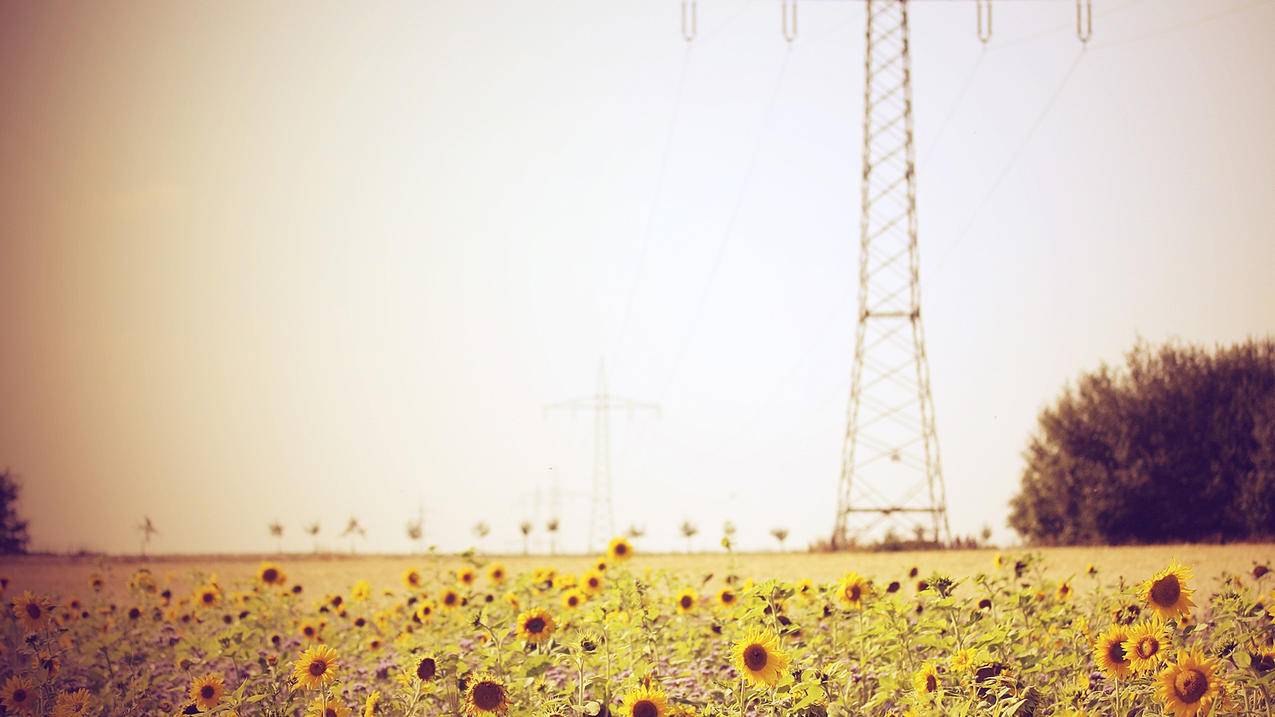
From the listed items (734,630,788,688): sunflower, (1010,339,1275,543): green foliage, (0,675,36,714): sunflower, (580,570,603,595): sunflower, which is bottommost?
(0,675,36,714): sunflower

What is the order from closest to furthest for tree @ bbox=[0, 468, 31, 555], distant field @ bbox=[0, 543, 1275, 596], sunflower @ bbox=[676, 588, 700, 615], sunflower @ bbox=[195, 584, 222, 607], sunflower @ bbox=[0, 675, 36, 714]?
1. sunflower @ bbox=[0, 675, 36, 714]
2. sunflower @ bbox=[676, 588, 700, 615]
3. sunflower @ bbox=[195, 584, 222, 607]
4. distant field @ bbox=[0, 543, 1275, 596]
5. tree @ bbox=[0, 468, 31, 555]

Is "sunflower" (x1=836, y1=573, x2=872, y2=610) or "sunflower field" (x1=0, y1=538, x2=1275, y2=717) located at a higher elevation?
"sunflower" (x1=836, y1=573, x2=872, y2=610)

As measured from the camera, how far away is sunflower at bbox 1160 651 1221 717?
3922mm

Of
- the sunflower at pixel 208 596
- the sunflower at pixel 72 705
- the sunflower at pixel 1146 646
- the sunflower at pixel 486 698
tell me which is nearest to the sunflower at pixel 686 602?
the sunflower at pixel 486 698

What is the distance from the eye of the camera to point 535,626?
5.48 metres

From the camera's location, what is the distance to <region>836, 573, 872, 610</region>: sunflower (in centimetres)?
590

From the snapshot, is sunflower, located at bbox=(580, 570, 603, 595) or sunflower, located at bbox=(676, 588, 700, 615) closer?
sunflower, located at bbox=(676, 588, 700, 615)

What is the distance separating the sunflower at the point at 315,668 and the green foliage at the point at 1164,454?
993 inches

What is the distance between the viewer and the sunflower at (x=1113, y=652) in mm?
4355

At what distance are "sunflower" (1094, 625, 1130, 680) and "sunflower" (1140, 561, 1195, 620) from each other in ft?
0.81

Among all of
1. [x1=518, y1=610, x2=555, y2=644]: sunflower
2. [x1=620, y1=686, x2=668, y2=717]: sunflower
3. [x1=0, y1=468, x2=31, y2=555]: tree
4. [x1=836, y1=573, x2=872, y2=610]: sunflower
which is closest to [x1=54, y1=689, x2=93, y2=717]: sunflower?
[x1=518, y1=610, x2=555, y2=644]: sunflower

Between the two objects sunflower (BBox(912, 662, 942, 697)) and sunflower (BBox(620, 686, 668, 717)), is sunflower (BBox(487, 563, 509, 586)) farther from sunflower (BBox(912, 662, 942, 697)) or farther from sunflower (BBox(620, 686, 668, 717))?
sunflower (BBox(912, 662, 942, 697))

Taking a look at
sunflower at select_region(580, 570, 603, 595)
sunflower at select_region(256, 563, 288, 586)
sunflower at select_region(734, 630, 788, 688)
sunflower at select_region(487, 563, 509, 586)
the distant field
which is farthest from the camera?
the distant field

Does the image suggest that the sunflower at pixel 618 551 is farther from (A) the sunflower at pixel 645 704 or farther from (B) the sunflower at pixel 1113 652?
(B) the sunflower at pixel 1113 652
